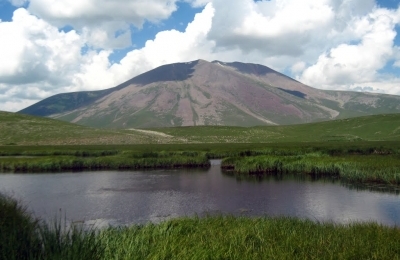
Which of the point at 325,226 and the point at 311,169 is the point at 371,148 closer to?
the point at 311,169

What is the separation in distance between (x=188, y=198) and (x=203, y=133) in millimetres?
110928

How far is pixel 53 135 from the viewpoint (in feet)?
429

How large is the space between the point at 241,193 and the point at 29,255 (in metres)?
27.8

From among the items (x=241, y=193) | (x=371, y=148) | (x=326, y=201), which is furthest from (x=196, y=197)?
(x=371, y=148)

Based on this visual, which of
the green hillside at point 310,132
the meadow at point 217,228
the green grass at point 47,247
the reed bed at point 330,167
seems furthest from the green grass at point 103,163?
the green hillside at point 310,132

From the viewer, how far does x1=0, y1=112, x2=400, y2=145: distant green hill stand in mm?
125000

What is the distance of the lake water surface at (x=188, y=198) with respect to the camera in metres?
28.0

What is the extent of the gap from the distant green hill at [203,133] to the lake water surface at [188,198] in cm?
7831

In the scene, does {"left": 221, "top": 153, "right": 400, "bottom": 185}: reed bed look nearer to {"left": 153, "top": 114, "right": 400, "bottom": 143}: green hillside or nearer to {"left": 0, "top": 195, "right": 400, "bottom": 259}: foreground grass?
{"left": 0, "top": 195, "right": 400, "bottom": 259}: foreground grass

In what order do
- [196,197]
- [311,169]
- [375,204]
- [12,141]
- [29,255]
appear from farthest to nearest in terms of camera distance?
[12,141], [311,169], [196,197], [375,204], [29,255]

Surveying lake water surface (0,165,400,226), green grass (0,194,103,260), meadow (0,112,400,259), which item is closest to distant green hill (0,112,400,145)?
meadow (0,112,400,259)

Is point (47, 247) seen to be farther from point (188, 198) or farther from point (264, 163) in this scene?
point (264, 163)

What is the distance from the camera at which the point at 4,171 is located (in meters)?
59.7

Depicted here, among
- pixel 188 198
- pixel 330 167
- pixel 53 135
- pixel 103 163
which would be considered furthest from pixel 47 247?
pixel 53 135
